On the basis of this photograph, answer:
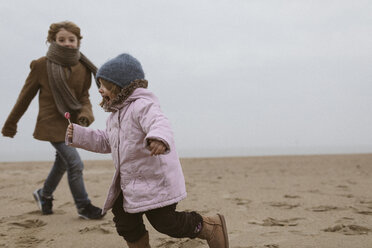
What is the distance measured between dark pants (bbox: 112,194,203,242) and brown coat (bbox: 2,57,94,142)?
4.45ft

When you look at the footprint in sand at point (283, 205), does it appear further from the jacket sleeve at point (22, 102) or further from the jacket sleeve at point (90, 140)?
the jacket sleeve at point (22, 102)

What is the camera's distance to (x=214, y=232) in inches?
82.8

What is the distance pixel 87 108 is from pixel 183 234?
1723 millimetres

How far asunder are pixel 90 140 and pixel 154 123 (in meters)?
0.57

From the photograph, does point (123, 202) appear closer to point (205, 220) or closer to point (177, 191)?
point (177, 191)

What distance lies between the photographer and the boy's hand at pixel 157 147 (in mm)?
1605

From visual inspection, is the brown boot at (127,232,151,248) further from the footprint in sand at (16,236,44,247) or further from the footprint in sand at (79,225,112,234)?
the footprint in sand at (16,236,44,247)

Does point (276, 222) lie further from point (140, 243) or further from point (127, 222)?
point (127, 222)

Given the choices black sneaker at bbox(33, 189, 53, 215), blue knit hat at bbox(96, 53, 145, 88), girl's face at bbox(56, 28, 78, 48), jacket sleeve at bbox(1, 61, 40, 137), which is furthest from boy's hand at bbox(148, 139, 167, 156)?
black sneaker at bbox(33, 189, 53, 215)

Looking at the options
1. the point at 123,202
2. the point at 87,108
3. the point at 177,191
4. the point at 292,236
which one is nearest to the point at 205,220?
the point at 177,191

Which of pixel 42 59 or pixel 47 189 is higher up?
pixel 42 59

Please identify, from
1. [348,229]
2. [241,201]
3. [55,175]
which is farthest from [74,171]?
[348,229]

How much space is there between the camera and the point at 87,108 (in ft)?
10.6

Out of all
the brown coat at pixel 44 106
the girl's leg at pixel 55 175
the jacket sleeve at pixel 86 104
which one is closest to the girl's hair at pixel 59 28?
the brown coat at pixel 44 106
